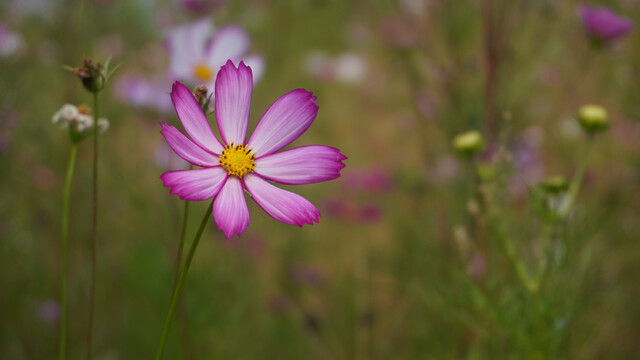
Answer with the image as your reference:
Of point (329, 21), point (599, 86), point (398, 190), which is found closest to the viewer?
point (398, 190)

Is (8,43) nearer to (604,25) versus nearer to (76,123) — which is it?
(76,123)

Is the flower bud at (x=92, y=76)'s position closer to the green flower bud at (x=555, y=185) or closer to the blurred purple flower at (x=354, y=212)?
the green flower bud at (x=555, y=185)

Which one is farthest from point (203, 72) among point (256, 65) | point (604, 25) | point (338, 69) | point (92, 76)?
point (338, 69)

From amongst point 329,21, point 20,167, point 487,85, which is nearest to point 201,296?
point 20,167

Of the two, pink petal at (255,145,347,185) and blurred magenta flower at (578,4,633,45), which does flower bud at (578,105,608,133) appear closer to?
blurred magenta flower at (578,4,633,45)

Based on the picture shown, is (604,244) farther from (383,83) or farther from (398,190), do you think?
(383,83)
